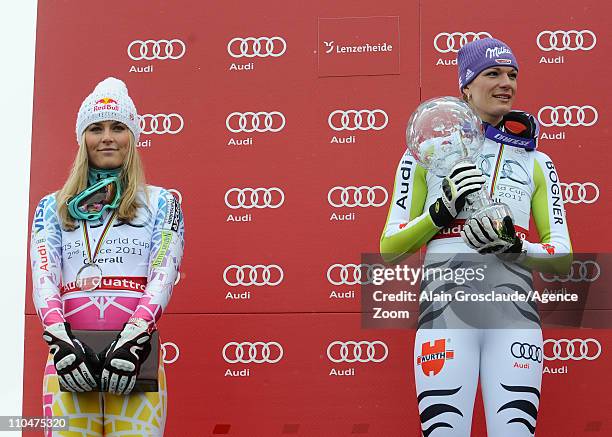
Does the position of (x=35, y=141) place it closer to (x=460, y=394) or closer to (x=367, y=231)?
(x=367, y=231)

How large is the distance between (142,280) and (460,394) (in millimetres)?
1116

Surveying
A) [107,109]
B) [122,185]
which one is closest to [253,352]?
[122,185]

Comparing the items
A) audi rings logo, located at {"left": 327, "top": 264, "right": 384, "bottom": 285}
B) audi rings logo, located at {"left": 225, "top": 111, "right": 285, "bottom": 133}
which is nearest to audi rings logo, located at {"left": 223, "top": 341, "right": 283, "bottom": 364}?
audi rings logo, located at {"left": 327, "top": 264, "right": 384, "bottom": 285}

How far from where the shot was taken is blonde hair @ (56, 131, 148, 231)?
3908 mm

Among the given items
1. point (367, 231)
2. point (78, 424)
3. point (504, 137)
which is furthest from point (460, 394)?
point (367, 231)

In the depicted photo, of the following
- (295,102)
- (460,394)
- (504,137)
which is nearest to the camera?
(460,394)

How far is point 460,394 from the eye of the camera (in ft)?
11.9

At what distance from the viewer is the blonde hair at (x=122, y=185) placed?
12.8 ft

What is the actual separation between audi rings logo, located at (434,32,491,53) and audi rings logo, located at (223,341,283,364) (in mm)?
1507

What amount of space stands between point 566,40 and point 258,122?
4.66 feet

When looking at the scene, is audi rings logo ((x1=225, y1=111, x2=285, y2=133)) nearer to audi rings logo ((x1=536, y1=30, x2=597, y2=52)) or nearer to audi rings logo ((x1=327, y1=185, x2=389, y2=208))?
audi rings logo ((x1=327, y1=185, x2=389, y2=208))

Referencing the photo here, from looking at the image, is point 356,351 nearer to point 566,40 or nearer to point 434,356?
point 434,356

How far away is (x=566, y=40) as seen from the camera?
16.8 ft

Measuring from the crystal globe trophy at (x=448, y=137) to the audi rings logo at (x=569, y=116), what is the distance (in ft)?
4.98
